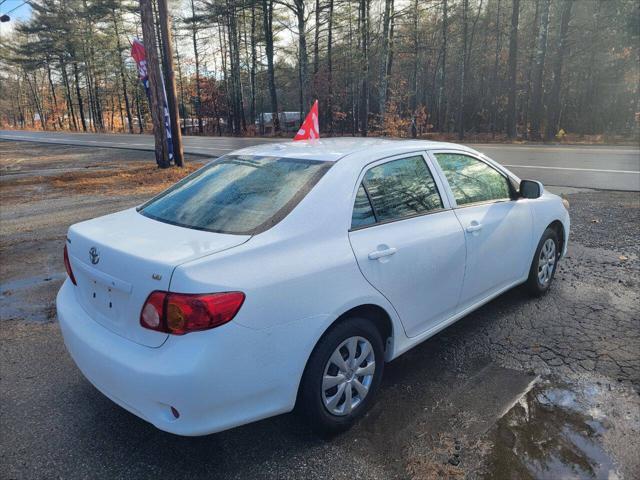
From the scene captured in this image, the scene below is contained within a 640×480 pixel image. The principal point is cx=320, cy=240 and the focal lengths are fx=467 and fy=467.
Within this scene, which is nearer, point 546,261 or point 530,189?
point 530,189

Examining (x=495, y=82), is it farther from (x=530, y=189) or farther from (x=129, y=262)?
(x=129, y=262)

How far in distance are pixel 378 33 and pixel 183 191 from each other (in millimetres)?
31887

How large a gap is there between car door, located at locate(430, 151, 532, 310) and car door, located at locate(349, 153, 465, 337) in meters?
0.16

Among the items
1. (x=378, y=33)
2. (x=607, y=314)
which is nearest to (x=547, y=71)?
(x=378, y=33)

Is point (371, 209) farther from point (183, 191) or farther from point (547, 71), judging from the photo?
point (547, 71)

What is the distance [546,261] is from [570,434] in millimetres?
2193

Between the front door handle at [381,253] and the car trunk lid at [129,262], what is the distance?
0.75 metres

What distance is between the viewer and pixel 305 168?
2910 mm

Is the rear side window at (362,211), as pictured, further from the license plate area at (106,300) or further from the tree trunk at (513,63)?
the tree trunk at (513,63)

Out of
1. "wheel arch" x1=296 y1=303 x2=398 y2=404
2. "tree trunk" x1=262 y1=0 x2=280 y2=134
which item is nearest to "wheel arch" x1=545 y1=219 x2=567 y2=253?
"wheel arch" x1=296 y1=303 x2=398 y2=404

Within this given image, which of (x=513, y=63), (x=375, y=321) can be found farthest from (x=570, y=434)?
(x=513, y=63)

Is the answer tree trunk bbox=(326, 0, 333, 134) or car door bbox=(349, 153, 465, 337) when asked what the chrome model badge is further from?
tree trunk bbox=(326, 0, 333, 134)

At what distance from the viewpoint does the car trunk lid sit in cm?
221

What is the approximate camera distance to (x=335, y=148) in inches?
127
